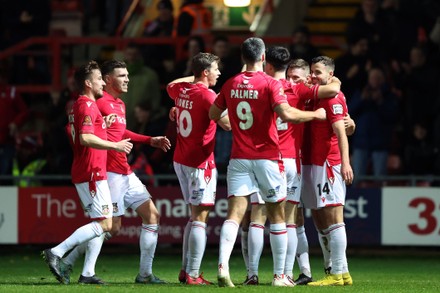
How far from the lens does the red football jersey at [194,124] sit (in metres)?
14.0

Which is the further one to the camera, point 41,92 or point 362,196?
point 41,92

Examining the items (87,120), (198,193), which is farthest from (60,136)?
(87,120)

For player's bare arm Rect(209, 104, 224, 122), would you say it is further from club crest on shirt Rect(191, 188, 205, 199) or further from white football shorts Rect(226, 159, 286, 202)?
club crest on shirt Rect(191, 188, 205, 199)

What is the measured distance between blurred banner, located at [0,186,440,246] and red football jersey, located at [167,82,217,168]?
17.3 ft

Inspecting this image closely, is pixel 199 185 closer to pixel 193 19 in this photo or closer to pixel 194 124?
pixel 194 124

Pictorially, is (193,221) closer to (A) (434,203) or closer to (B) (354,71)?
(A) (434,203)

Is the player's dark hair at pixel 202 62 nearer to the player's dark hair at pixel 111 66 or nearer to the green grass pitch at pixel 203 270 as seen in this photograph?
the player's dark hair at pixel 111 66

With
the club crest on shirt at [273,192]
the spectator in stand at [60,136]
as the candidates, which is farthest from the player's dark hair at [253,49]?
the spectator in stand at [60,136]

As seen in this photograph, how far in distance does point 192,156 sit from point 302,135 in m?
1.15

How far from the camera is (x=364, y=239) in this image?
1945 centimetres

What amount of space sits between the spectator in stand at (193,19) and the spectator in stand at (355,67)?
325 cm

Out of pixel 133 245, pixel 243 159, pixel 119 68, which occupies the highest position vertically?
pixel 119 68

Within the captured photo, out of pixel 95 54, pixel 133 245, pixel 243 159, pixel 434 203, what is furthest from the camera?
pixel 95 54

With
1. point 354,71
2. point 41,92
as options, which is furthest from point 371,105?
point 41,92
